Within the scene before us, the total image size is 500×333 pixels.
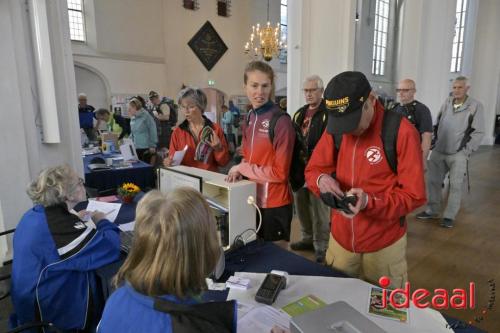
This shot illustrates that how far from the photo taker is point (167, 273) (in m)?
0.80

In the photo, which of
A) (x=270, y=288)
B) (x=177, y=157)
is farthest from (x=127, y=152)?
(x=270, y=288)

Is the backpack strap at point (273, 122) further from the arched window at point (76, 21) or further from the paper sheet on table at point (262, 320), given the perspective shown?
the arched window at point (76, 21)

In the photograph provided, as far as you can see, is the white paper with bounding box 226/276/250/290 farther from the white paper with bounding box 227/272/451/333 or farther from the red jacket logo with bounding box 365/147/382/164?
the red jacket logo with bounding box 365/147/382/164

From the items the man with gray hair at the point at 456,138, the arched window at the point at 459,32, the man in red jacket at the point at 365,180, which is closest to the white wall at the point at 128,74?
the man with gray hair at the point at 456,138

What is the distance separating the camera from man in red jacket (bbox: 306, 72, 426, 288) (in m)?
1.25

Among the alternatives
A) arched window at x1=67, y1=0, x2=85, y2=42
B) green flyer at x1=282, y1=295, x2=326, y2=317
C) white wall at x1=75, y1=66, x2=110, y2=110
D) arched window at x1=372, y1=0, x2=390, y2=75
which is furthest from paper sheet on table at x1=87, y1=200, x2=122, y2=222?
arched window at x1=372, y1=0, x2=390, y2=75

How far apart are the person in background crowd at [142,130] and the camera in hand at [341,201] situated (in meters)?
4.17

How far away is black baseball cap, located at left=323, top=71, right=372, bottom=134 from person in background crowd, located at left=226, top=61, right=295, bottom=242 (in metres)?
0.48

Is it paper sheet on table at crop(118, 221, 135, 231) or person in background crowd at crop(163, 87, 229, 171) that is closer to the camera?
paper sheet on table at crop(118, 221, 135, 231)

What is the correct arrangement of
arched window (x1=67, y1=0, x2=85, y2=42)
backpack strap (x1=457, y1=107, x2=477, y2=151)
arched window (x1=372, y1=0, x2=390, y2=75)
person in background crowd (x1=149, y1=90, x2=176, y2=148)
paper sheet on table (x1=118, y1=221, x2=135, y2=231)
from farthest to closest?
arched window (x1=372, y1=0, x2=390, y2=75), arched window (x1=67, y1=0, x2=85, y2=42), person in background crowd (x1=149, y1=90, x2=176, y2=148), backpack strap (x1=457, y1=107, x2=477, y2=151), paper sheet on table (x1=118, y1=221, x2=135, y2=231)

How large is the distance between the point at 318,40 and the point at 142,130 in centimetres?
291

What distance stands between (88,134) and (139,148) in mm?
1927

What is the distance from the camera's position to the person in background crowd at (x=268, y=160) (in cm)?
171

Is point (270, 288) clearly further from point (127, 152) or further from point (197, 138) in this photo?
point (127, 152)
